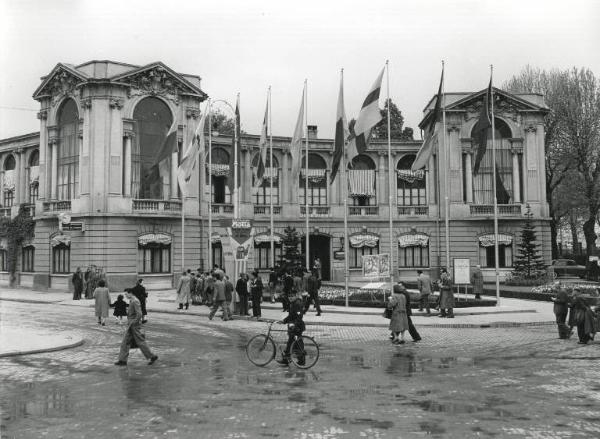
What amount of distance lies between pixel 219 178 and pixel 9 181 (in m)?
17.9

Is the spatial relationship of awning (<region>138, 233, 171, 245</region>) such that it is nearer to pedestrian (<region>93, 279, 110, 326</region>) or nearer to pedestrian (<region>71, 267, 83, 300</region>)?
pedestrian (<region>71, 267, 83, 300</region>)

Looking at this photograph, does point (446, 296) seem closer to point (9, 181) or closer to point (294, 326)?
point (294, 326)

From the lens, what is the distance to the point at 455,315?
2603 cm

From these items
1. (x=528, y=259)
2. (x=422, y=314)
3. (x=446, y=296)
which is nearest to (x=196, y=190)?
(x=422, y=314)

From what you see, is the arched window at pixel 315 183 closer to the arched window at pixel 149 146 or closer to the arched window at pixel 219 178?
the arched window at pixel 219 178

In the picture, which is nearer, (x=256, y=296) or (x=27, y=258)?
(x=256, y=296)

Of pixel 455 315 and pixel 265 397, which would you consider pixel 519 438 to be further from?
pixel 455 315

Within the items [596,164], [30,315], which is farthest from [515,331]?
[596,164]

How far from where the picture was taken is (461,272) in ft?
101

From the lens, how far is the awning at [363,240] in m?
51.0

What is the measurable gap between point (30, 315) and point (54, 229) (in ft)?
56.7

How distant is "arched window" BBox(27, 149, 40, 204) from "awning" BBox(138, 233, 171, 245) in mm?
13075

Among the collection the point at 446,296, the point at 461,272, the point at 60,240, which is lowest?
the point at 446,296

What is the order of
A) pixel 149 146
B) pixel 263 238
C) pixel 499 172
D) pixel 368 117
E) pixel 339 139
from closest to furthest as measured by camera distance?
pixel 368 117, pixel 339 139, pixel 149 146, pixel 499 172, pixel 263 238
